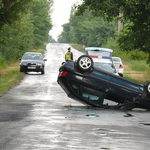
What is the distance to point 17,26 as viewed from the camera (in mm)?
40375

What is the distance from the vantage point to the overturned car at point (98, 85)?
17406 mm

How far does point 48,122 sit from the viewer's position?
14055 millimetres

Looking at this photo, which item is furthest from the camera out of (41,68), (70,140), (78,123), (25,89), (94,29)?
(94,29)

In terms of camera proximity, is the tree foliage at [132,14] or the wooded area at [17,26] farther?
the wooded area at [17,26]

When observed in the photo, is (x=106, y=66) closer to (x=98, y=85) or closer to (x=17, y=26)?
(x=98, y=85)

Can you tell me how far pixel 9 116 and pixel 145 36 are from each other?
17549 mm

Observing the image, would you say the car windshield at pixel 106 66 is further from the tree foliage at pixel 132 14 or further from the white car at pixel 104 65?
the tree foliage at pixel 132 14

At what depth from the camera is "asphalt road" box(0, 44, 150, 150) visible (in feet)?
33.4

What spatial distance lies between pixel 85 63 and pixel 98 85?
0.78m

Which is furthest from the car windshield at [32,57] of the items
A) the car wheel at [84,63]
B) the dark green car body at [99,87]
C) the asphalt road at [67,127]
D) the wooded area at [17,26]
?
the car wheel at [84,63]

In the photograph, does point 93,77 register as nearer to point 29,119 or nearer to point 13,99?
point 29,119

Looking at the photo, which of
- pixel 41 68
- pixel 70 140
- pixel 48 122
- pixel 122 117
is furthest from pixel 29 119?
pixel 41 68

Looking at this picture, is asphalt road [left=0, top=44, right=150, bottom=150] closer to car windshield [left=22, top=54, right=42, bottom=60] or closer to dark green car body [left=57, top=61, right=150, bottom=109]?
dark green car body [left=57, top=61, right=150, bottom=109]

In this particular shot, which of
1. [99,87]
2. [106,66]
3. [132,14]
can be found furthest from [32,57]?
[99,87]
